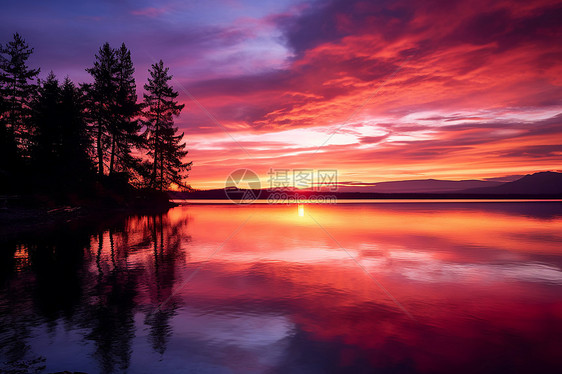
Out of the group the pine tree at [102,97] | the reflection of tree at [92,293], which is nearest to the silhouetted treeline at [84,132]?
the pine tree at [102,97]

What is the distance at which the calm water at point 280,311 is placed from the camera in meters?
5.91

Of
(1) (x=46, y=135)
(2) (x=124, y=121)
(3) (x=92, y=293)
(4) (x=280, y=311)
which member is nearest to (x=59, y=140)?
(1) (x=46, y=135)

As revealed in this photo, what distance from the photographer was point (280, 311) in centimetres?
830

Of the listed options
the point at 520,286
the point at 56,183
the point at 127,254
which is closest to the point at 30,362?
the point at 127,254

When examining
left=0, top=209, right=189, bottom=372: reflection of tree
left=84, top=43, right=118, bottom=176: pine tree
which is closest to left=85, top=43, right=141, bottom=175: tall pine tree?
left=84, top=43, right=118, bottom=176: pine tree

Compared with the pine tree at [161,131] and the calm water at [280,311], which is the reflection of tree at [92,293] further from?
the pine tree at [161,131]

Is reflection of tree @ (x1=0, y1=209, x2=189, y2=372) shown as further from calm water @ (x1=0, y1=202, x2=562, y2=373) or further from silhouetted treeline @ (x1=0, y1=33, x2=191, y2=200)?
silhouetted treeline @ (x1=0, y1=33, x2=191, y2=200)

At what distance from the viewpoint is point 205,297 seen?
941 centimetres

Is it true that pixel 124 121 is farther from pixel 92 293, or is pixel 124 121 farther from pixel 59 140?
pixel 92 293

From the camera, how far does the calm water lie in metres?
5.91

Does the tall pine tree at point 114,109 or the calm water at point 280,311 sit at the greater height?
the tall pine tree at point 114,109

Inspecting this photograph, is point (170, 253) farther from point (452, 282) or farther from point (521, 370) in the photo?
point (521, 370)

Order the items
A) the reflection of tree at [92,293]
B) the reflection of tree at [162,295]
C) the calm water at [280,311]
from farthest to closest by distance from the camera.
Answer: the reflection of tree at [162,295] < the reflection of tree at [92,293] < the calm water at [280,311]

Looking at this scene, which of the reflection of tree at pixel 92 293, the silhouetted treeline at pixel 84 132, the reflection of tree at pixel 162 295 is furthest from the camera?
the silhouetted treeline at pixel 84 132
